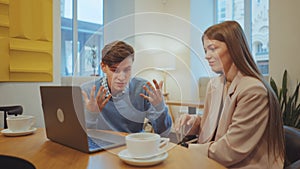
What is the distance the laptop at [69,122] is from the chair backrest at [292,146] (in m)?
0.66

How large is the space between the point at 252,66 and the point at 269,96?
0.18 m

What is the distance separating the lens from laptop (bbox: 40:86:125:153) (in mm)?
766

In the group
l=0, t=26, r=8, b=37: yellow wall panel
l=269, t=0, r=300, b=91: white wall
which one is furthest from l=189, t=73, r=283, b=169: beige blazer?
l=0, t=26, r=8, b=37: yellow wall panel

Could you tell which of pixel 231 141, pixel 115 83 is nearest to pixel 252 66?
pixel 231 141

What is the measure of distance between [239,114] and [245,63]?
0.24m

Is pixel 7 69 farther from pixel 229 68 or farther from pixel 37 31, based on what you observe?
pixel 229 68

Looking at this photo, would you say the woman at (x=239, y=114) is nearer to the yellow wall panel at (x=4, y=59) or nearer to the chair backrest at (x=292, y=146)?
the chair backrest at (x=292, y=146)

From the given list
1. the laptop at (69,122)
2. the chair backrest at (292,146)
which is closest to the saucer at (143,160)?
the laptop at (69,122)

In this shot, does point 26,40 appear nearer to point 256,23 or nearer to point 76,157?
point 76,157

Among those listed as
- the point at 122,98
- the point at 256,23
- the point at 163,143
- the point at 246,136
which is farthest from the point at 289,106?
the point at 163,143

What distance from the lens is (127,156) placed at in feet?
2.30

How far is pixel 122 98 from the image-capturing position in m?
1.22

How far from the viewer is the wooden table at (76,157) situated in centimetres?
68

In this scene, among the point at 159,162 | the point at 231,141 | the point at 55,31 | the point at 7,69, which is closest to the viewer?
the point at 159,162
